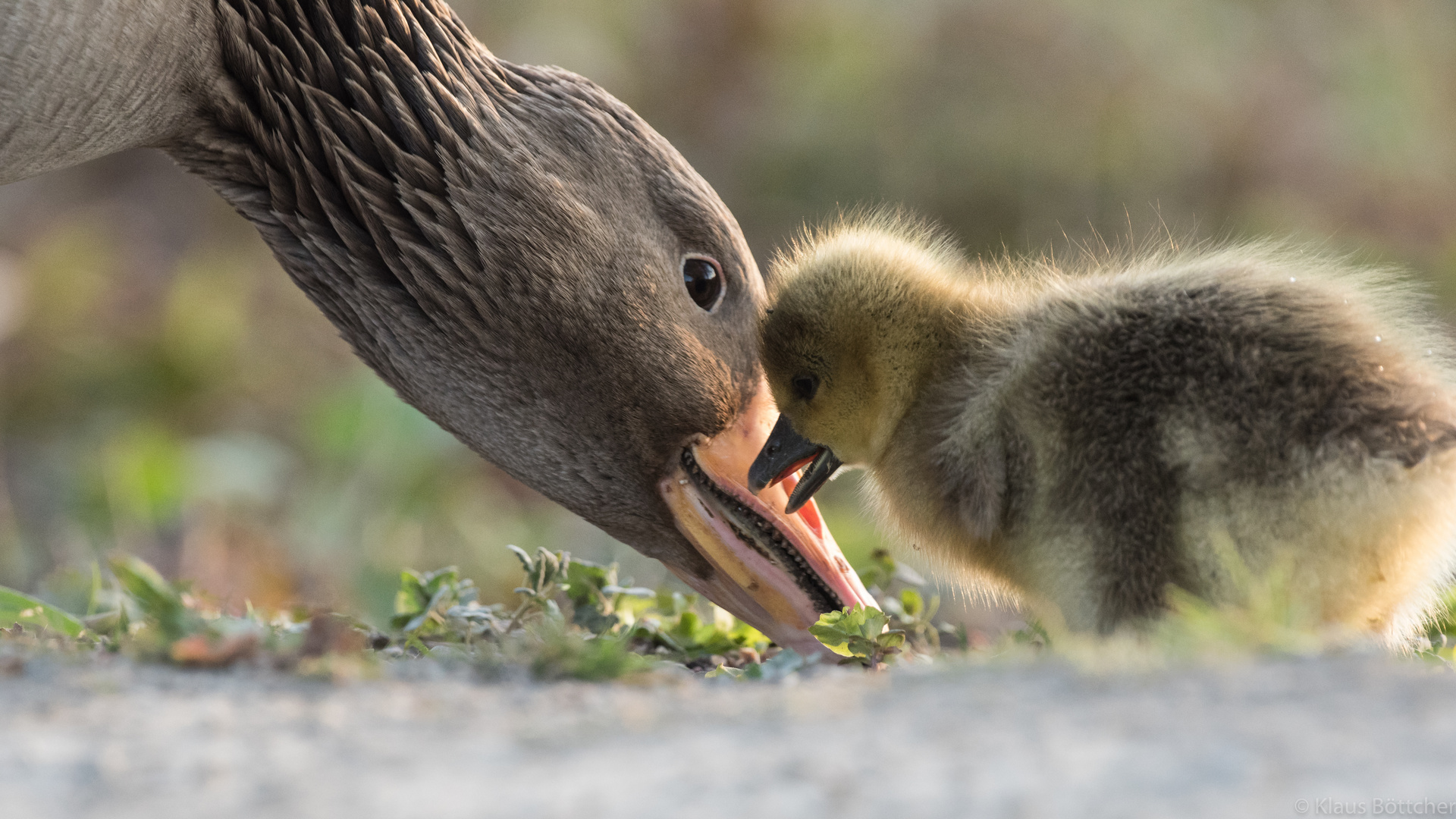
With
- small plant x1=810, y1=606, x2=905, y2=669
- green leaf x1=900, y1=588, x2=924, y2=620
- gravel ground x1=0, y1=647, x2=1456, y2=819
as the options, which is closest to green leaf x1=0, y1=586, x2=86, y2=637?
gravel ground x1=0, y1=647, x2=1456, y2=819

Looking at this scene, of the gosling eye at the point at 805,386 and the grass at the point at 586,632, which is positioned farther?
the gosling eye at the point at 805,386

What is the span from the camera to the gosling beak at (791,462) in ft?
12.4

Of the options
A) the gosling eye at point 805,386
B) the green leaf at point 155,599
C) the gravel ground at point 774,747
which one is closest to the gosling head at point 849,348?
the gosling eye at point 805,386

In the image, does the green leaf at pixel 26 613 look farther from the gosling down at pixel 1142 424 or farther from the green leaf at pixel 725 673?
the gosling down at pixel 1142 424

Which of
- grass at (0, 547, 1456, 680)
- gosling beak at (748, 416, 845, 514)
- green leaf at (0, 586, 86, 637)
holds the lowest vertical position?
green leaf at (0, 586, 86, 637)

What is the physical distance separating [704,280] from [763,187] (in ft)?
24.9

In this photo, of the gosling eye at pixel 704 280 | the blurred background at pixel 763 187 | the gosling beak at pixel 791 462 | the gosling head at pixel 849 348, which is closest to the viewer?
the gosling head at pixel 849 348

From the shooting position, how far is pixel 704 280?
4.14m

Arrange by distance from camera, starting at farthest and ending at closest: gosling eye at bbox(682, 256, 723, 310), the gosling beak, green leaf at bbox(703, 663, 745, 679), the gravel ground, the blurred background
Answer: the blurred background
gosling eye at bbox(682, 256, 723, 310)
the gosling beak
green leaf at bbox(703, 663, 745, 679)
the gravel ground

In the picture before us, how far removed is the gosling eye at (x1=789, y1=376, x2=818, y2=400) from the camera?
3709 mm

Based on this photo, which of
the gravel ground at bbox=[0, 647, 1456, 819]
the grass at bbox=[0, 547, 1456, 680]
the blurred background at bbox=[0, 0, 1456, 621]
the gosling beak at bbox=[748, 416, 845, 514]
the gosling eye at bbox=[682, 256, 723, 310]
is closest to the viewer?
the gravel ground at bbox=[0, 647, 1456, 819]

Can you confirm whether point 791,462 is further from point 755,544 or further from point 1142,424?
point 1142,424

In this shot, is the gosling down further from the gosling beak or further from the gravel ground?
the gravel ground

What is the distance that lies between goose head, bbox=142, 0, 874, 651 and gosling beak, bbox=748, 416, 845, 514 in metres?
0.13
